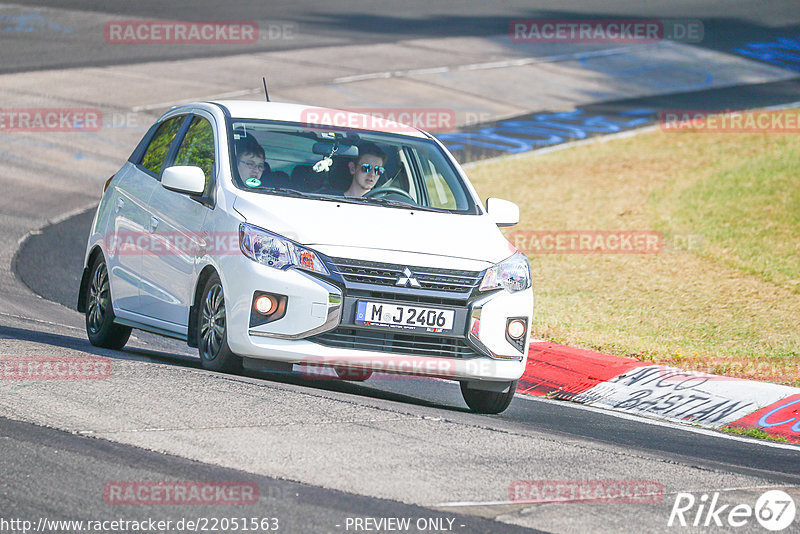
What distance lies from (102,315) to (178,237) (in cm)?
140

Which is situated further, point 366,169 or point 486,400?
point 366,169

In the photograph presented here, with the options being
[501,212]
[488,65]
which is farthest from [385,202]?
[488,65]

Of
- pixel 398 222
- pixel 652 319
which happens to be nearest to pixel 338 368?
pixel 398 222

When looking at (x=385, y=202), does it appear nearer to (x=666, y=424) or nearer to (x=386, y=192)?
(x=386, y=192)

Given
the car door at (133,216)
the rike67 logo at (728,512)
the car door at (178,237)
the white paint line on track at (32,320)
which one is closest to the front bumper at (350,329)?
the car door at (178,237)

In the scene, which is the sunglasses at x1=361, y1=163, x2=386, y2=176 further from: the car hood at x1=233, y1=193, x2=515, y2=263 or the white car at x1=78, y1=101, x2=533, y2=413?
the car hood at x1=233, y1=193, x2=515, y2=263

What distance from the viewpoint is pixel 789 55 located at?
35250 mm

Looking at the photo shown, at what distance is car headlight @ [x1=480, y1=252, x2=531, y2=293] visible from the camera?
7688 mm

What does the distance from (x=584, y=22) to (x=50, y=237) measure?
25198 millimetres

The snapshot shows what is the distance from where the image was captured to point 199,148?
28.9 ft

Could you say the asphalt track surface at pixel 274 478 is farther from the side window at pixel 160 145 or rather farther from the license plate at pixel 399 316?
the side window at pixel 160 145

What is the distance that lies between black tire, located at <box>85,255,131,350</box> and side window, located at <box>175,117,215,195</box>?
1102 mm

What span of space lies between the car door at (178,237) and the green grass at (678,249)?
3.72m

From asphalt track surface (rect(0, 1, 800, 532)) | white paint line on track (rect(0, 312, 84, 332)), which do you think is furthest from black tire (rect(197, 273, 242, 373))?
white paint line on track (rect(0, 312, 84, 332))
